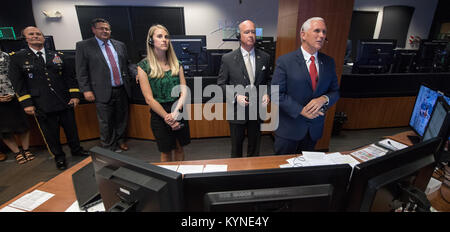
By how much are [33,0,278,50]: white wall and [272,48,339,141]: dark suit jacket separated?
200 inches

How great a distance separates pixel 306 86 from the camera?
1.64 meters

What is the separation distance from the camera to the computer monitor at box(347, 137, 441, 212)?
0.64 m

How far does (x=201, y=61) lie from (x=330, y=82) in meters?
2.00

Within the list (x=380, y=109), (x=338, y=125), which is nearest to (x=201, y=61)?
(x=338, y=125)

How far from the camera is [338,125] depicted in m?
3.37

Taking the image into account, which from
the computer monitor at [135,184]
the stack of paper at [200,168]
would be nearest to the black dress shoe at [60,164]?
the stack of paper at [200,168]

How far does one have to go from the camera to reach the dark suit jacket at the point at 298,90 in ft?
5.32

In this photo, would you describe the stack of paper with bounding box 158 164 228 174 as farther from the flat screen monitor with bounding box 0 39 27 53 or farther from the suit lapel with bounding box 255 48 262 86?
the flat screen monitor with bounding box 0 39 27 53

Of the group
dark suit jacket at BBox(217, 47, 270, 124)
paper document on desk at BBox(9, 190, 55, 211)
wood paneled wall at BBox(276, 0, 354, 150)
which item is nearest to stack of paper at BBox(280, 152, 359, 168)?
dark suit jacket at BBox(217, 47, 270, 124)

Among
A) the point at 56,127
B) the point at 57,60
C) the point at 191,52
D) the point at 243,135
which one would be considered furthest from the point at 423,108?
the point at 56,127

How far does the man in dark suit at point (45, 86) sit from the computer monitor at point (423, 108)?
137 inches

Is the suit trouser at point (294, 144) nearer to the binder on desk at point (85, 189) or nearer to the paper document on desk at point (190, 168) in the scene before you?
the paper document on desk at point (190, 168)

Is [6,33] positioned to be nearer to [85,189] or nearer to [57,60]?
[57,60]

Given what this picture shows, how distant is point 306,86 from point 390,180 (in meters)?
1.07
